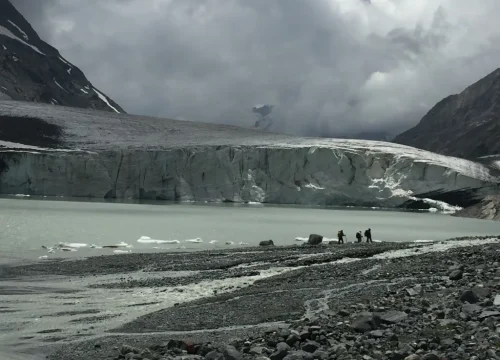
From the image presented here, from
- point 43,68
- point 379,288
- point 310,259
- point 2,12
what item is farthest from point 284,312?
point 2,12

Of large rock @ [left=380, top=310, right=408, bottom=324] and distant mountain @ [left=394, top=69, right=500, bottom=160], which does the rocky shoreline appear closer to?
large rock @ [left=380, top=310, right=408, bottom=324]

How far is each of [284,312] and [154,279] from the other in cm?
415

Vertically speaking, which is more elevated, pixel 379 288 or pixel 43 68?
pixel 43 68

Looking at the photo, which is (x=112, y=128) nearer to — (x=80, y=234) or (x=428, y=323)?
(x=80, y=234)

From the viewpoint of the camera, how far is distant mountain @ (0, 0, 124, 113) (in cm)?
11600

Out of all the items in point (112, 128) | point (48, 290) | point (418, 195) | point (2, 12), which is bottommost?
point (48, 290)

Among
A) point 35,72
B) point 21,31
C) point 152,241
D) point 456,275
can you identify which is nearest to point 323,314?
point 456,275

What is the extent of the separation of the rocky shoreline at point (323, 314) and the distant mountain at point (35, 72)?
104288mm

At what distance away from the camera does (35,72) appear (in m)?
123

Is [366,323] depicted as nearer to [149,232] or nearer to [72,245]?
[72,245]

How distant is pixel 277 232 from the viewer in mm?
22625

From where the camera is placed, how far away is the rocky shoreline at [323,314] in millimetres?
5207

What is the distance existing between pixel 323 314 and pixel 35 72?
12759cm

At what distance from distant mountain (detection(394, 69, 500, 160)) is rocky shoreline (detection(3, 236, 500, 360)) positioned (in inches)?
4198
